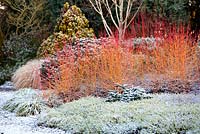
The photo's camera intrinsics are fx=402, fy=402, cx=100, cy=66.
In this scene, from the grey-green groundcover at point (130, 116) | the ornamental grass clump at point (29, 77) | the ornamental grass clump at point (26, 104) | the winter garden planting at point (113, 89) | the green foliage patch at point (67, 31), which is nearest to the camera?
the grey-green groundcover at point (130, 116)

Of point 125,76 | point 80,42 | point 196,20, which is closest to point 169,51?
point 125,76

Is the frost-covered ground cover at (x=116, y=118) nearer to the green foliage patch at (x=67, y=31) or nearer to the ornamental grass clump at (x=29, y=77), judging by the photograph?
the ornamental grass clump at (x=29, y=77)

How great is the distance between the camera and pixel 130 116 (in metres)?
5.42

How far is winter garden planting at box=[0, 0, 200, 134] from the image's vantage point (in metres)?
5.27

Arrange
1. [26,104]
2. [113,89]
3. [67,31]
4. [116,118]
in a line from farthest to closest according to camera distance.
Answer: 1. [67,31]
2. [113,89]
3. [26,104]
4. [116,118]

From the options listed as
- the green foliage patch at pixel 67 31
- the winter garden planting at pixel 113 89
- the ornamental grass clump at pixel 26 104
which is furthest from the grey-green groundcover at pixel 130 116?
the green foliage patch at pixel 67 31

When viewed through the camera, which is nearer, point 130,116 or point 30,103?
point 130,116

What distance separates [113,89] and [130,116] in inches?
74.1

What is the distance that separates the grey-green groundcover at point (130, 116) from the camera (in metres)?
5.03

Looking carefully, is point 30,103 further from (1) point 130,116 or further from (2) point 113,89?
(1) point 130,116

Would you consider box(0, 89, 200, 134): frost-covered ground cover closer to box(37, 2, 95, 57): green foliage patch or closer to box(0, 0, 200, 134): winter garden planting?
box(0, 0, 200, 134): winter garden planting

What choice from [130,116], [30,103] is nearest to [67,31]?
[30,103]

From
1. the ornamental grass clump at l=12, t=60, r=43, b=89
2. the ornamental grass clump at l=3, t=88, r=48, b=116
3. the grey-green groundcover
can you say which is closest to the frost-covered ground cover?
the grey-green groundcover

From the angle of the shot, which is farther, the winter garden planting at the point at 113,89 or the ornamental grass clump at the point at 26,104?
the ornamental grass clump at the point at 26,104
